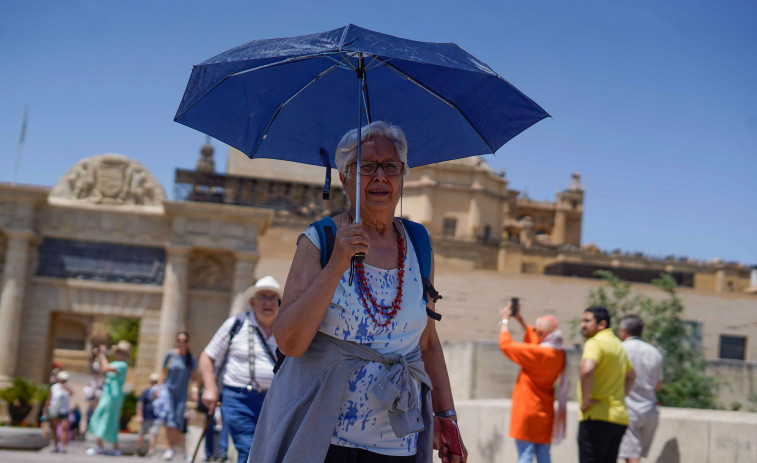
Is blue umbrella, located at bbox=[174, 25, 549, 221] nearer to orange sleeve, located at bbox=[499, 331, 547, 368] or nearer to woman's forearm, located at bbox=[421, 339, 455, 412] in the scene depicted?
woman's forearm, located at bbox=[421, 339, 455, 412]

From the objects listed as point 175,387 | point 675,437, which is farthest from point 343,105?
point 175,387

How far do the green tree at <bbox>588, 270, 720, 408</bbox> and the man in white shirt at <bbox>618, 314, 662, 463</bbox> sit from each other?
31.4 ft

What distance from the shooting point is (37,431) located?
14258mm

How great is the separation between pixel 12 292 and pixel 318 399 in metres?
20.5

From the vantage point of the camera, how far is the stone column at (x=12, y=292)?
21.1 m

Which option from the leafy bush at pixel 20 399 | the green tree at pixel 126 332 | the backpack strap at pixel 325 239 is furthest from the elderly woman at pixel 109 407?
the green tree at pixel 126 332

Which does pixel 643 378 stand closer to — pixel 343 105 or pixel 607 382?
pixel 607 382

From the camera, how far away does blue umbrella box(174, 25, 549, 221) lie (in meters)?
3.79

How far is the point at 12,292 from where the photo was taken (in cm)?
2133

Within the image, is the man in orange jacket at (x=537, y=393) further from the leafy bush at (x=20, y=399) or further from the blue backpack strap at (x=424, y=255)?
the leafy bush at (x=20, y=399)

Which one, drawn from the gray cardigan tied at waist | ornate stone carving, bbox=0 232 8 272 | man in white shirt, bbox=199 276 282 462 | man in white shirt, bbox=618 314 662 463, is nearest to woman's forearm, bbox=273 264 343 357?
the gray cardigan tied at waist

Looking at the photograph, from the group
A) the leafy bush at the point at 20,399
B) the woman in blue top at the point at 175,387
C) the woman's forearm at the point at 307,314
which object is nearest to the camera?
the woman's forearm at the point at 307,314

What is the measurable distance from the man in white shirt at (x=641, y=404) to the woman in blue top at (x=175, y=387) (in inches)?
234

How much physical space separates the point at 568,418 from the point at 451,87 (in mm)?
5872
